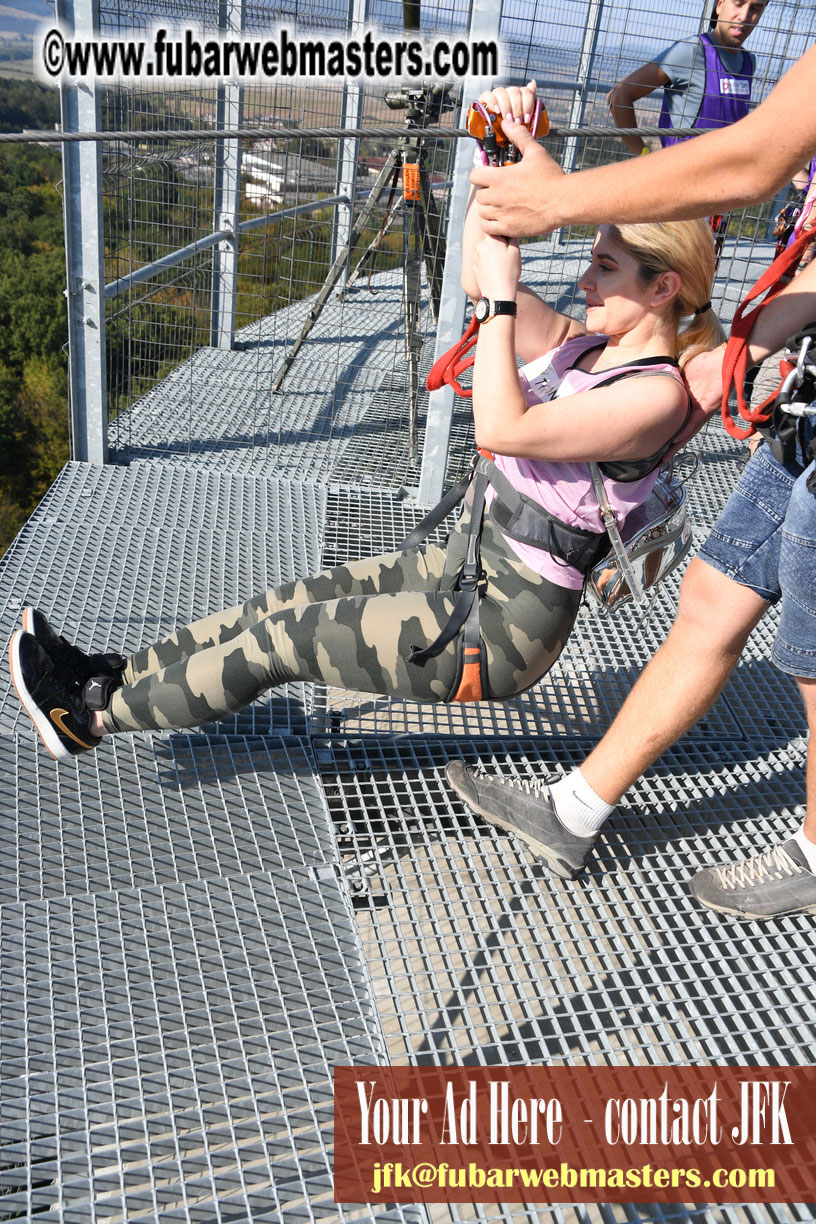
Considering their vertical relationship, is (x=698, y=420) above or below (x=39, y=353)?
above

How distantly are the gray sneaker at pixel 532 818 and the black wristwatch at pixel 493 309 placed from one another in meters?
0.92

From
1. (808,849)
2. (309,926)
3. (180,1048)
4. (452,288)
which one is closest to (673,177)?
(808,849)

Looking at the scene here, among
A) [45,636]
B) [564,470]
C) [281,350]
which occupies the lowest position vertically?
[281,350]

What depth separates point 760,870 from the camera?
68.8 inches

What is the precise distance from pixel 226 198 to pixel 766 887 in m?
3.94

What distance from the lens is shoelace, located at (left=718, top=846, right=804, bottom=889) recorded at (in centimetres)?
174

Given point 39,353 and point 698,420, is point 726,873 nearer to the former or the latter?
point 698,420

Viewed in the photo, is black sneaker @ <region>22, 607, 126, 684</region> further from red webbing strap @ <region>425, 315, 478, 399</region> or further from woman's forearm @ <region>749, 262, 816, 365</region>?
woman's forearm @ <region>749, 262, 816, 365</region>

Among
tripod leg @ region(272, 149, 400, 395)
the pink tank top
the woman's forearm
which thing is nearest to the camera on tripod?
tripod leg @ region(272, 149, 400, 395)

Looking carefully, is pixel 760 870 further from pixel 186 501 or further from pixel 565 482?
pixel 186 501

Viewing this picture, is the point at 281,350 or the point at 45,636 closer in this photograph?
the point at 45,636

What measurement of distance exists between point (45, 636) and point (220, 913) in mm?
683

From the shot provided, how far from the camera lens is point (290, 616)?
5.59 ft

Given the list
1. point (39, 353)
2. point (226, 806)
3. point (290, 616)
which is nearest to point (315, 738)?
point (226, 806)
